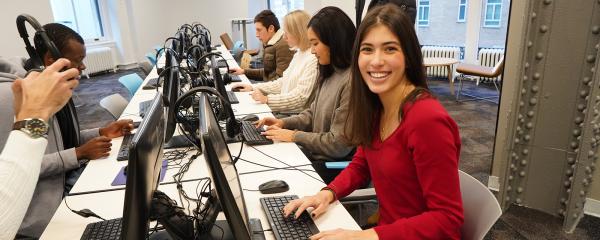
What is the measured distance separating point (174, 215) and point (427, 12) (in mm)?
6490

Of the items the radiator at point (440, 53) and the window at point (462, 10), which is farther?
the radiator at point (440, 53)

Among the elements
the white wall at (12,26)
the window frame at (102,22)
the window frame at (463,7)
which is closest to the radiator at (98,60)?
the window frame at (102,22)

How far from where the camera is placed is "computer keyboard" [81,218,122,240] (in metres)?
1.11

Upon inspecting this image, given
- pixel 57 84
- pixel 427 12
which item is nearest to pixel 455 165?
pixel 57 84

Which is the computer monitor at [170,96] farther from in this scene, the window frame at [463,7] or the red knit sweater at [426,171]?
the window frame at [463,7]

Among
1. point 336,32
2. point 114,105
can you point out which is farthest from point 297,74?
point 114,105

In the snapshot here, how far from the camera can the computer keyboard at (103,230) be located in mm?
1110

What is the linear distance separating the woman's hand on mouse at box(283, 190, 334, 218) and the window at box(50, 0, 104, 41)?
714cm

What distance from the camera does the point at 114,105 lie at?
272 cm

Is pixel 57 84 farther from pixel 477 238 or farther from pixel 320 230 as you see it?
pixel 477 238

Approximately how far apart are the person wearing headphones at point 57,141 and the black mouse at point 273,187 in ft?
2.27

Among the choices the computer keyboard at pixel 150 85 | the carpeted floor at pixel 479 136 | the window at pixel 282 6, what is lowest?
the carpeted floor at pixel 479 136

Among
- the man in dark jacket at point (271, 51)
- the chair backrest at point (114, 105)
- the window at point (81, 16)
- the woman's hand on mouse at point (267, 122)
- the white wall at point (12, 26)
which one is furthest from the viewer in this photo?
the window at point (81, 16)

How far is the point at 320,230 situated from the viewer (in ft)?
3.72
